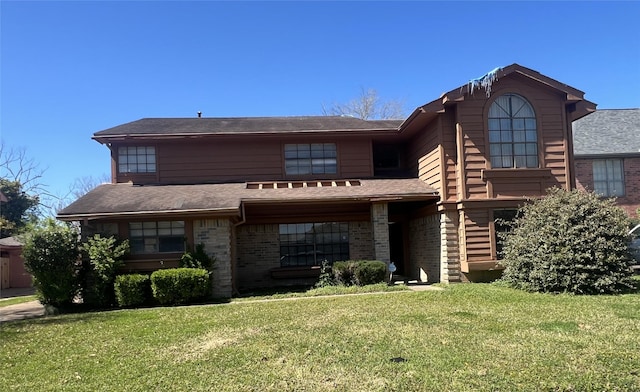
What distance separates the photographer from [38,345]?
740cm

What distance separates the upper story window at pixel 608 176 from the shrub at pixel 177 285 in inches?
705

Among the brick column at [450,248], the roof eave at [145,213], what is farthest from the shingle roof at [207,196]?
the brick column at [450,248]

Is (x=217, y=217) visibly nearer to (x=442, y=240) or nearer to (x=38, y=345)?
(x=38, y=345)

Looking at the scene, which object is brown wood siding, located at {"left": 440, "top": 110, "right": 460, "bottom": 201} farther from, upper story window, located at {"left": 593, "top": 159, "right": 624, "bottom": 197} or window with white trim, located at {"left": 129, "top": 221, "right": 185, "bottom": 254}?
upper story window, located at {"left": 593, "top": 159, "right": 624, "bottom": 197}

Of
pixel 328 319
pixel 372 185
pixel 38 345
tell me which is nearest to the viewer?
pixel 38 345

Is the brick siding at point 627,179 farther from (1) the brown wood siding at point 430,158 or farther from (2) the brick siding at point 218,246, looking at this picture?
(2) the brick siding at point 218,246

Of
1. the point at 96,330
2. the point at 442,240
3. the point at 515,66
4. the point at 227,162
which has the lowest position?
the point at 96,330

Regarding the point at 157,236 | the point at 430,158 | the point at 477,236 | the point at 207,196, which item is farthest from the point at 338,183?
the point at 157,236

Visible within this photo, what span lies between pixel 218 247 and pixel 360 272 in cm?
407

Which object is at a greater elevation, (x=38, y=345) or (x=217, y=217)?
(x=217, y=217)

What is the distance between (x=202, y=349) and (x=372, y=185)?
9651 millimetres

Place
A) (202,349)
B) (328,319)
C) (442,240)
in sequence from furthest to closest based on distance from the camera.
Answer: (442,240), (328,319), (202,349)

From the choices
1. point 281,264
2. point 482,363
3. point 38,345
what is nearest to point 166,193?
point 281,264

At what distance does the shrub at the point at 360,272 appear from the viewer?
41.9ft
